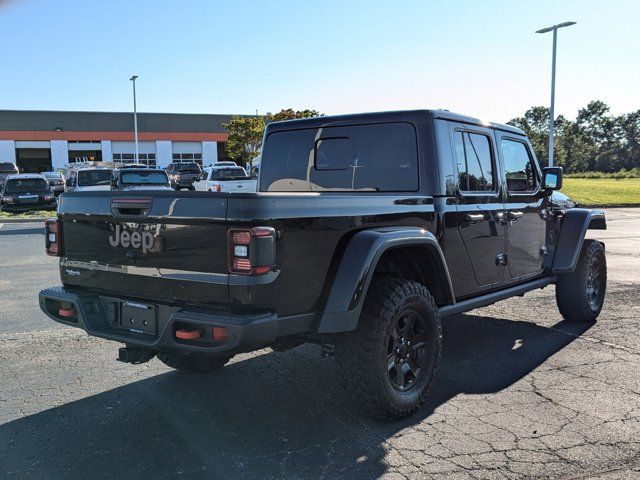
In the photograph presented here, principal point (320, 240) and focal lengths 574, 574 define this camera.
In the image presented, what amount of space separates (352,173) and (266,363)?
68.9 inches

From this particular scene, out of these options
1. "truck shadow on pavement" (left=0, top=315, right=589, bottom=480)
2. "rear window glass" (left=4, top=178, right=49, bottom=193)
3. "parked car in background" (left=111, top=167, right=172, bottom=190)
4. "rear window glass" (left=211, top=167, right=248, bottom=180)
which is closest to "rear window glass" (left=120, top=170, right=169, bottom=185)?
"parked car in background" (left=111, top=167, right=172, bottom=190)

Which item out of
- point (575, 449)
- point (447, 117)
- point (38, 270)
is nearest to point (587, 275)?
point (447, 117)

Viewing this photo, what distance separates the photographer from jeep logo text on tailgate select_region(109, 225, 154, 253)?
10.8ft

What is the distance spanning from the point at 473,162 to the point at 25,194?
21090 millimetres

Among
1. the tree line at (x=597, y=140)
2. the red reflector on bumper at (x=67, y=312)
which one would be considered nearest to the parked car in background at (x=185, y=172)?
the red reflector on bumper at (x=67, y=312)

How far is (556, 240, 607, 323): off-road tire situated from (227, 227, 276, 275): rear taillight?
4085 mm

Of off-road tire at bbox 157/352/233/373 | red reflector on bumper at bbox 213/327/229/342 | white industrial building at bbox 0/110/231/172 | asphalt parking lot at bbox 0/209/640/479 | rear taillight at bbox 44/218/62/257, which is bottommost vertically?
asphalt parking lot at bbox 0/209/640/479

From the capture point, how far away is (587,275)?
6027mm

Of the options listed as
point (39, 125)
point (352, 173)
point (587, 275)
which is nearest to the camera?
point (352, 173)

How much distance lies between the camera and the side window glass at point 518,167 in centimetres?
517

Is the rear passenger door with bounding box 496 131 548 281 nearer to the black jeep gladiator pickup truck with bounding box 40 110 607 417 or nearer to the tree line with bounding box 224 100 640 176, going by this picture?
the black jeep gladiator pickup truck with bounding box 40 110 607 417

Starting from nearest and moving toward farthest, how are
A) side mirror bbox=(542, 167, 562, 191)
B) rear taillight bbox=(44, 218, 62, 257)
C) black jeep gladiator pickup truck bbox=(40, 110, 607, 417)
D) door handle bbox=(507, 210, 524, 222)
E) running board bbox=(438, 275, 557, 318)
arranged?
black jeep gladiator pickup truck bbox=(40, 110, 607, 417)
rear taillight bbox=(44, 218, 62, 257)
running board bbox=(438, 275, 557, 318)
door handle bbox=(507, 210, 524, 222)
side mirror bbox=(542, 167, 562, 191)

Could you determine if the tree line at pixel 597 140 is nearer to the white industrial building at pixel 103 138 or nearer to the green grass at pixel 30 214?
the white industrial building at pixel 103 138

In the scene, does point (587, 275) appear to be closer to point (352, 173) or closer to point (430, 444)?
point (352, 173)
